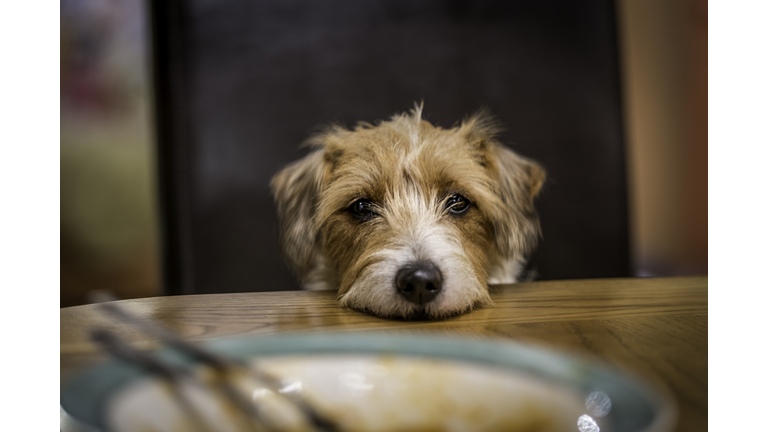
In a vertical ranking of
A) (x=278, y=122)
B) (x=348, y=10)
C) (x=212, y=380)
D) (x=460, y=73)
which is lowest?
(x=212, y=380)

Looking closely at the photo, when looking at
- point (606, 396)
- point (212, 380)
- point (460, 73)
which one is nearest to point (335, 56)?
point (460, 73)

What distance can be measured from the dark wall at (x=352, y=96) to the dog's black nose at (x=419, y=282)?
0.44 metres

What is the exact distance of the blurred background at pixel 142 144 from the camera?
0.89 metres

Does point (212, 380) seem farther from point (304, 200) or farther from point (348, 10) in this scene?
point (348, 10)

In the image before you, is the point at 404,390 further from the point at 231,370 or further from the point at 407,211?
the point at 407,211

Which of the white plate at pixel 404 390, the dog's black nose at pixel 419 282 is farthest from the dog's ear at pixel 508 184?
the white plate at pixel 404 390

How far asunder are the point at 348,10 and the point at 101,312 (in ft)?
3.11

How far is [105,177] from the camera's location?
0.96 meters

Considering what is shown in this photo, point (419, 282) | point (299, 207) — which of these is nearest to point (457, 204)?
point (419, 282)

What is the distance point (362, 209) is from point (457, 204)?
0.89 ft

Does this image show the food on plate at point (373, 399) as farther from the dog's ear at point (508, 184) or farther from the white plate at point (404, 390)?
the dog's ear at point (508, 184)

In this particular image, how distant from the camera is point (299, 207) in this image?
1.46 m

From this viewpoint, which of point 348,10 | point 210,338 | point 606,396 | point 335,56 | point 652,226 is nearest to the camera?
point 606,396

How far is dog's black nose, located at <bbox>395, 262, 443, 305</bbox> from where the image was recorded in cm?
95
